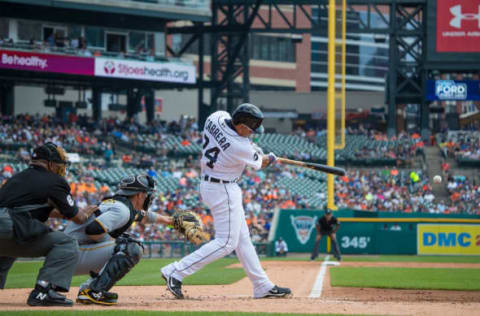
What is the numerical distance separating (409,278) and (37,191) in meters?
8.50

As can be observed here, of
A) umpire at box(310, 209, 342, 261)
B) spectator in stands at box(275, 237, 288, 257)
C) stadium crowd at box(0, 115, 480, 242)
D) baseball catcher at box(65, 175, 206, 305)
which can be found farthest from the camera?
stadium crowd at box(0, 115, 480, 242)

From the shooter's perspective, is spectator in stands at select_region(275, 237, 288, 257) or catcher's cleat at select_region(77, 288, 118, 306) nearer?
catcher's cleat at select_region(77, 288, 118, 306)

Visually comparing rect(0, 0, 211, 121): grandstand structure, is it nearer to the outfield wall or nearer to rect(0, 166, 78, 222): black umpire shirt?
the outfield wall

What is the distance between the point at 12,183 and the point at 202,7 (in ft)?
103

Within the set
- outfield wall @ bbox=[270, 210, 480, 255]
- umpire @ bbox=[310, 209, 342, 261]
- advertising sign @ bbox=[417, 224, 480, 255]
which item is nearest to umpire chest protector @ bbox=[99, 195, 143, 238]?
umpire @ bbox=[310, 209, 342, 261]

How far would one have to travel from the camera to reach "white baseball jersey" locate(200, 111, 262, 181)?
777 centimetres

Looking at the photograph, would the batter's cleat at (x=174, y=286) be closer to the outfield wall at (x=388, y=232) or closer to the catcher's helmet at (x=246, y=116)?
the catcher's helmet at (x=246, y=116)

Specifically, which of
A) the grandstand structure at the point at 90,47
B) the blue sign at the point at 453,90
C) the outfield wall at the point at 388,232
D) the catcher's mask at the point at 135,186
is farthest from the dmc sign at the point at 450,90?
the catcher's mask at the point at 135,186

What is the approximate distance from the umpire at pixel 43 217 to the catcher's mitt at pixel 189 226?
106 cm

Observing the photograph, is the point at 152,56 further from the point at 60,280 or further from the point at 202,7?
the point at 60,280

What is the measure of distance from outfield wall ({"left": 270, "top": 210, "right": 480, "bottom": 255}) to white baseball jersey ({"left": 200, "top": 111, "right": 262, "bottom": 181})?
16246mm

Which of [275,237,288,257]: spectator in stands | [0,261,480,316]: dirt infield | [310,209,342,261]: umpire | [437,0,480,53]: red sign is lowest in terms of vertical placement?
[275,237,288,257]: spectator in stands

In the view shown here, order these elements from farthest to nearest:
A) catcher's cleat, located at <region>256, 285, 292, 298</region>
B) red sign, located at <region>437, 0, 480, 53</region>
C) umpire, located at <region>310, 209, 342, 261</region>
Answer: red sign, located at <region>437, 0, 480, 53</region> → umpire, located at <region>310, 209, 342, 261</region> → catcher's cleat, located at <region>256, 285, 292, 298</region>

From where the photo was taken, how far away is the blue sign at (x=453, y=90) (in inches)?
1443
